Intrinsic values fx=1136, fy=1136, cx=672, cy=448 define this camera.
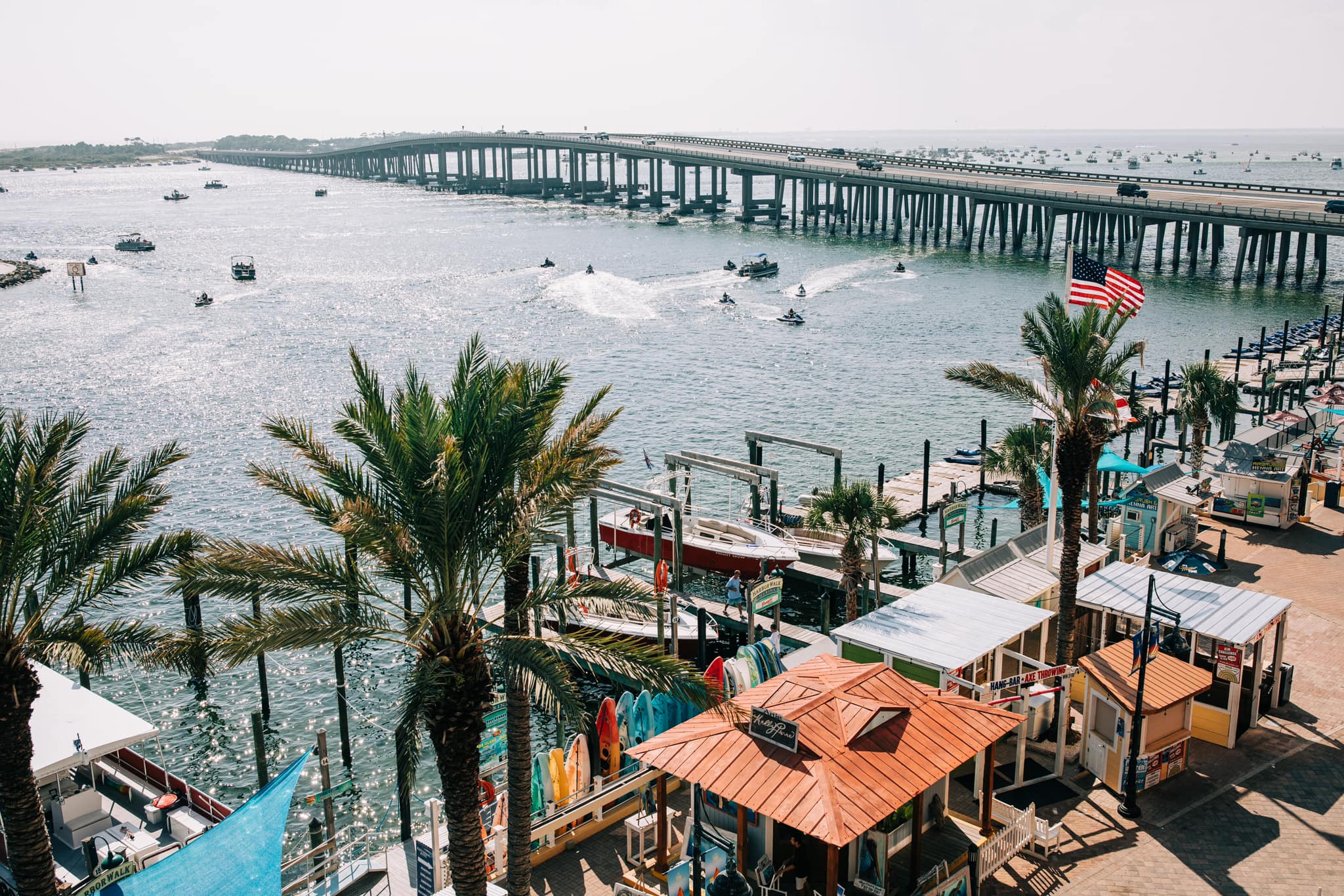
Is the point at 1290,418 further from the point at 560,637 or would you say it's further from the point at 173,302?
the point at 173,302

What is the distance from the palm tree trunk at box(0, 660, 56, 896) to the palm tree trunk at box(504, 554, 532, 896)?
259 inches

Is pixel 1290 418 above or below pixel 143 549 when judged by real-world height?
below

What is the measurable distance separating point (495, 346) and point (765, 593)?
184 ft

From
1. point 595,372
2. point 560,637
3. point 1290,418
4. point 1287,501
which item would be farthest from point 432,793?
point 595,372

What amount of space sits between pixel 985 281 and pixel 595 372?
52.3m

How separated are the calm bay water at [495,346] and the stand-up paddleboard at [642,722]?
6.13 metres

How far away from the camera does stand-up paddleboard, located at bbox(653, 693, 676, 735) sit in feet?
83.9

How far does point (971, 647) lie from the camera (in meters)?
22.8

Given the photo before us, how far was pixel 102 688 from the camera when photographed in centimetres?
3344

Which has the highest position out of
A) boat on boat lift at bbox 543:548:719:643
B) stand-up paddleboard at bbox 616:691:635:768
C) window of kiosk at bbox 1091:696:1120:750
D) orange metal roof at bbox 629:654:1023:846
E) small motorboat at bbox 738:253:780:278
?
orange metal roof at bbox 629:654:1023:846

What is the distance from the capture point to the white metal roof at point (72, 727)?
2077 cm

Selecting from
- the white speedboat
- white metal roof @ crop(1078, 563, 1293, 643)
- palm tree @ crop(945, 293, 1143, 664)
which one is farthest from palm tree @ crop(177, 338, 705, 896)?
white metal roof @ crop(1078, 563, 1293, 643)

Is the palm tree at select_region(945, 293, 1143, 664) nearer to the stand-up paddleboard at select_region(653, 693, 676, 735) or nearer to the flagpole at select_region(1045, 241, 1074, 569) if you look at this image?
the flagpole at select_region(1045, 241, 1074, 569)

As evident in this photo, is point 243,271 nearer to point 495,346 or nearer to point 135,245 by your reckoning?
point 135,245
